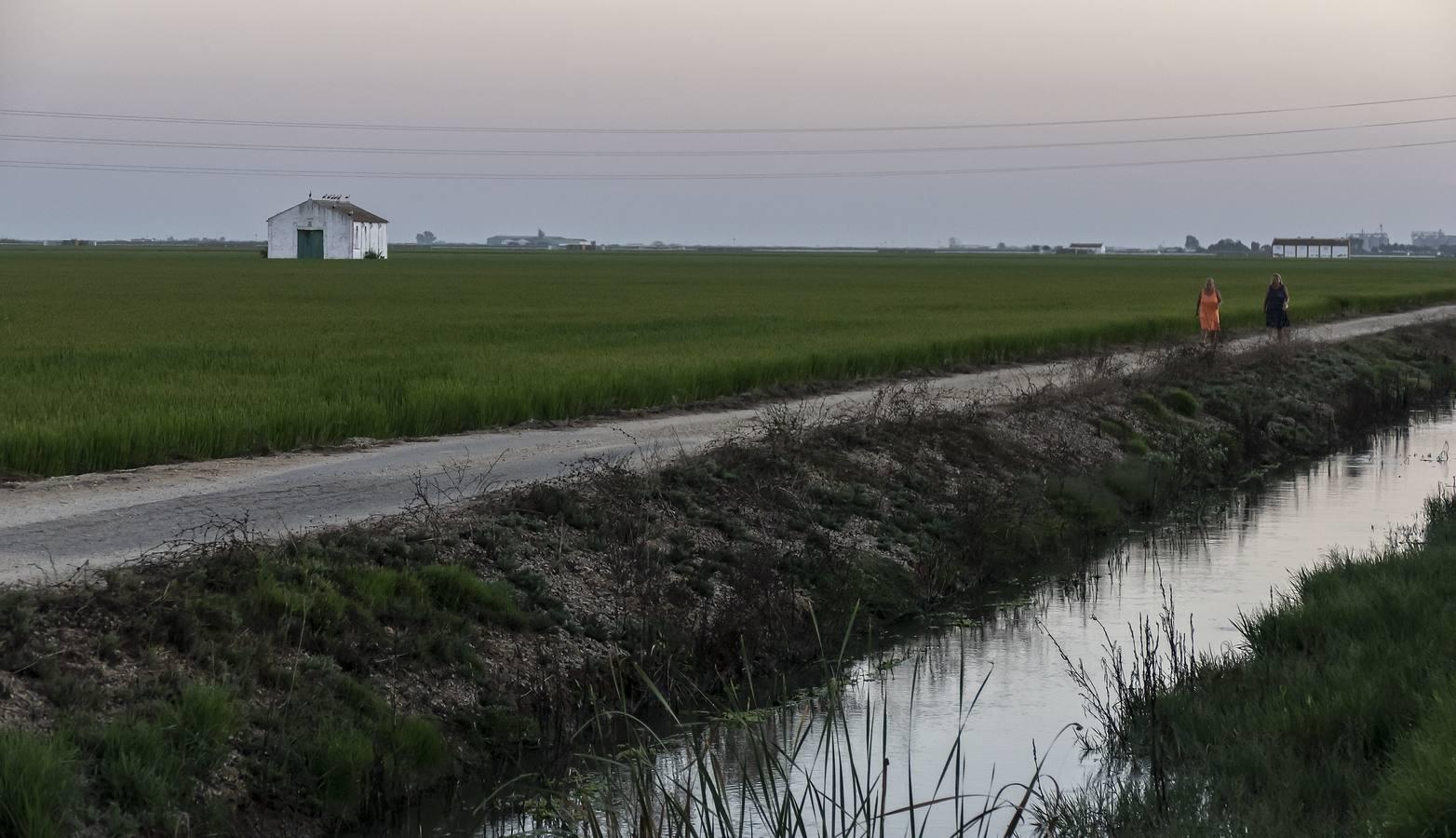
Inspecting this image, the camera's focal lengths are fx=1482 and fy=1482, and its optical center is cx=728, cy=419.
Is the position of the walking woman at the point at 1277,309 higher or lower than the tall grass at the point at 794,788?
higher

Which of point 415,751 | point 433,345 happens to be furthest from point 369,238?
point 415,751

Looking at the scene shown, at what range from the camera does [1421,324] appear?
46.7 metres

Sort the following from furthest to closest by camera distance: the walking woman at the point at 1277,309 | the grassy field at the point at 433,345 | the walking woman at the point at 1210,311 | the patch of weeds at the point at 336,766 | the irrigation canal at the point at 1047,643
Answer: the walking woman at the point at 1277,309 → the walking woman at the point at 1210,311 → the grassy field at the point at 433,345 → the irrigation canal at the point at 1047,643 → the patch of weeds at the point at 336,766

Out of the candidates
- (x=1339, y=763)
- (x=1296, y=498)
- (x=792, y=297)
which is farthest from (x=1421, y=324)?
(x=1339, y=763)

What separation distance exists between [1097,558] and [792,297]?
4073cm

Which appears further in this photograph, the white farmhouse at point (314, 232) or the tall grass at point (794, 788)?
the white farmhouse at point (314, 232)

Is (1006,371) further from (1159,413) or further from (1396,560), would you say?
(1396,560)

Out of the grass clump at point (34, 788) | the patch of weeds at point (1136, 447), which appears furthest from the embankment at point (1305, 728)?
the patch of weeds at point (1136, 447)

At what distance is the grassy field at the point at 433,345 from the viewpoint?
1705cm

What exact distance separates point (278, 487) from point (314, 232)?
104 metres

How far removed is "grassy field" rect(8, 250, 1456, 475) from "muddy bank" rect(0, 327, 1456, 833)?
155 inches

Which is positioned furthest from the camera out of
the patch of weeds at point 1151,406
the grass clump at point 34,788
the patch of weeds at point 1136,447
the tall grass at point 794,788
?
the patch of weeds at point 1151,406

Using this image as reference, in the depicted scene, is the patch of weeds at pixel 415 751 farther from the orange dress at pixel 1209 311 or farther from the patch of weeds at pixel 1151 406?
the orange dress at pixel 1209 311

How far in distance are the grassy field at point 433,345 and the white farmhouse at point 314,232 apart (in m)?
45.2
